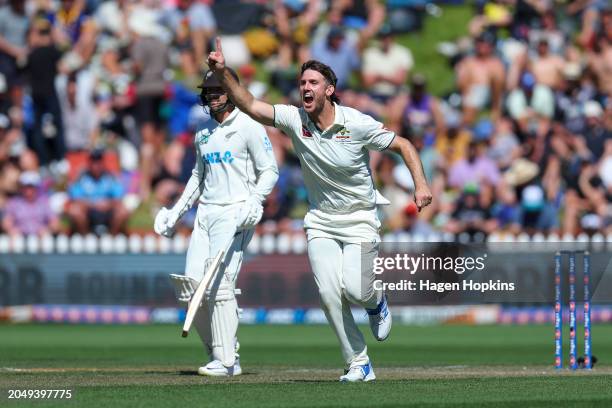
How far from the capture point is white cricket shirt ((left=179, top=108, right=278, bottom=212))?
12602 mm

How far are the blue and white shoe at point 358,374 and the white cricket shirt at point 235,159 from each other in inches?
74.3

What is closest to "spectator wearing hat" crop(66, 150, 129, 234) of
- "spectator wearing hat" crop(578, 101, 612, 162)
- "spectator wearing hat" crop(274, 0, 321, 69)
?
"spectator wearing hat" crop(274, 0, 321, 69)

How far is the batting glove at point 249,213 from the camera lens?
12297mm

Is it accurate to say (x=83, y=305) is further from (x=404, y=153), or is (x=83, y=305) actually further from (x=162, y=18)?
(x=404, y=153)

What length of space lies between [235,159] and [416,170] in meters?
2.11

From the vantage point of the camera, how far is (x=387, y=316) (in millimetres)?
11727

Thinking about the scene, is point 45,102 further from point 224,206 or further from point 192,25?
point 224,206

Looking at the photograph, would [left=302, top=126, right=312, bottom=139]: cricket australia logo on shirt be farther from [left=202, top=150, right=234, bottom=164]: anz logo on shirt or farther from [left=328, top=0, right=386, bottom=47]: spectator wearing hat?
→ [left=328, top=0, right=386, bottom=47]: spectator wearing hat

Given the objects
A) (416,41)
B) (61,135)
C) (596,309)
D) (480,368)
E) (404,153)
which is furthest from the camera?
(416,41)

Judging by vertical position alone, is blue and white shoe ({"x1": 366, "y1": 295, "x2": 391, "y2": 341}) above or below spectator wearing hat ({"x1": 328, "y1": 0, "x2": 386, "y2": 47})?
below

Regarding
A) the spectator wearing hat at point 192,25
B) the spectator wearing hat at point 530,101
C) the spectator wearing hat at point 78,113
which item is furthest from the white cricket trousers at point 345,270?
the spectator wearing hat at point 192,25

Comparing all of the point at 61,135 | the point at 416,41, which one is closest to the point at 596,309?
the point at 416,41

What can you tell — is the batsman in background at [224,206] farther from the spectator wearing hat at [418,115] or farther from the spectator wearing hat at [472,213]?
the spectator wearing hat at [418,115]

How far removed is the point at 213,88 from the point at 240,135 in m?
0.46
